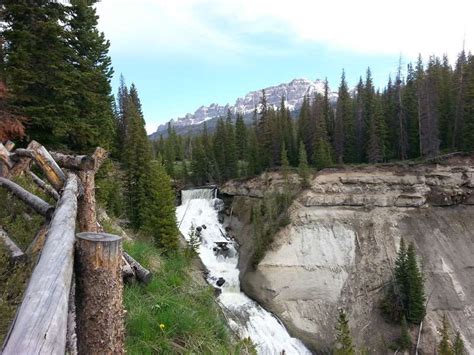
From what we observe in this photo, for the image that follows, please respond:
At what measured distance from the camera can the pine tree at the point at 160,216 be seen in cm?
2233

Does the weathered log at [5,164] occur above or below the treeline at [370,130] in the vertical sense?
A: below

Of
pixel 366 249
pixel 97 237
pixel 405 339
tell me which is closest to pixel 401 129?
pixel 366 249

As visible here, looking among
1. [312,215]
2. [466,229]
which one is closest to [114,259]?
[312,215]

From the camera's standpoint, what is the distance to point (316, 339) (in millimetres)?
23672

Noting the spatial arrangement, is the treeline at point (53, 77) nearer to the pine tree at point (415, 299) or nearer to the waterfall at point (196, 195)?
the pine tree at point (415, 299)

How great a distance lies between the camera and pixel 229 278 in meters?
29.4

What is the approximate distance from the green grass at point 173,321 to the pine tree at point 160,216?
1540 centimetres

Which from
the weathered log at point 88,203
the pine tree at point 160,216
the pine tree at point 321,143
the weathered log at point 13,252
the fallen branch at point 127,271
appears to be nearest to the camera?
the weathered log at point 13,252

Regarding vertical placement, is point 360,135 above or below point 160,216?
above

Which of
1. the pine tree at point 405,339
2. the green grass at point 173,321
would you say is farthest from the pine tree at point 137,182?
the green grass at point 173,321

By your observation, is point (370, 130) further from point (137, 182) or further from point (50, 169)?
point (50, 169)

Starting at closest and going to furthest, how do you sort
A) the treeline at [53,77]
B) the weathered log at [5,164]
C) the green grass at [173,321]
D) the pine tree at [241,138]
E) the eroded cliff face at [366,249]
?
the green grass at [173,321], the weathered log at [5,164], the treeline at [53,77], the eroded cliff face at [366,249], the pine tree at [241,138]

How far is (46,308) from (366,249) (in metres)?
32.4

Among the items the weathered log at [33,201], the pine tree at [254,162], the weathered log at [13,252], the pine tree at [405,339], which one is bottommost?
the pine tree at [405,339]
